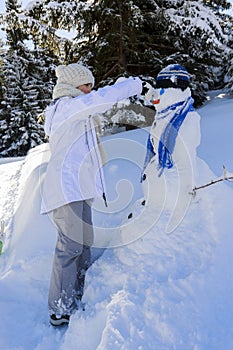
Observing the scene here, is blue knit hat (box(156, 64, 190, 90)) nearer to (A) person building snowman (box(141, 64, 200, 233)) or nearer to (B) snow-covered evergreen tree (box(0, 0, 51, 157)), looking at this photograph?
(A) person building snowman (box(141, 64, 200, 233))

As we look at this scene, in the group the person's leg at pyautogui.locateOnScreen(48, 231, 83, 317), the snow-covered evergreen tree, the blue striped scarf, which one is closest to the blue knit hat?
the blue striped scarf

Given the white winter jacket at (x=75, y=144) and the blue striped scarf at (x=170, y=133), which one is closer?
the white winter jacket at (x=75, y=144)

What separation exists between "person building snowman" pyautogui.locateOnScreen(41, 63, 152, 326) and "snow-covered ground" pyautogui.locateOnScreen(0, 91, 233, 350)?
187 mm

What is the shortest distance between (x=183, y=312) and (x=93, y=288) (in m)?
0.66

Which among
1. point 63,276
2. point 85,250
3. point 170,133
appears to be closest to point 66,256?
point 63,276

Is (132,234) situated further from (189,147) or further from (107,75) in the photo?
(107,75)

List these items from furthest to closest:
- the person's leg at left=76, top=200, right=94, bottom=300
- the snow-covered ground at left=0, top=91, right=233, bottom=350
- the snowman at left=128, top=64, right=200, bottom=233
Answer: the snowman at left=128, top=64, right=200, bottom=233 < the person's leg at left=76, top=200, right=94, bottom=300 < the snow-covered ground at left=0, top=91, right=233, bottom=350

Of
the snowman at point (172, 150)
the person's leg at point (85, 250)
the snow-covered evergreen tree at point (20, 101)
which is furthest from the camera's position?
the snow-covered evergreen tree at point (20, 101)

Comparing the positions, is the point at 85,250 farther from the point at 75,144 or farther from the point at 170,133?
the point at 170,133

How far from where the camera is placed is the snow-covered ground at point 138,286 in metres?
1.87

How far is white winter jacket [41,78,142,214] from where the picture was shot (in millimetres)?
2121

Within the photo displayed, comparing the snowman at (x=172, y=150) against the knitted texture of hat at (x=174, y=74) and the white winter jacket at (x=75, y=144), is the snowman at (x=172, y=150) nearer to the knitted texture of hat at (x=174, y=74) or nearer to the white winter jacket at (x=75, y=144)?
the knitted texture of hat at (x=174, y=74)

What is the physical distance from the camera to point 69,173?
2.21 m

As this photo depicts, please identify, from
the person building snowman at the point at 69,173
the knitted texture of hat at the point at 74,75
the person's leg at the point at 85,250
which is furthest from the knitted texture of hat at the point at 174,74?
the person's leg at the point at 85,250
